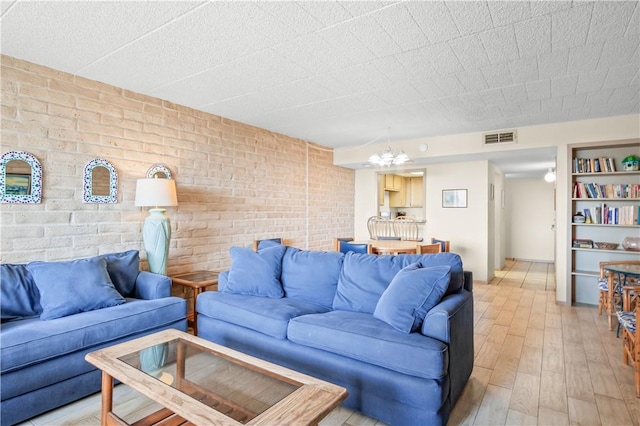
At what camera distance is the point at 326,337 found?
2146mm

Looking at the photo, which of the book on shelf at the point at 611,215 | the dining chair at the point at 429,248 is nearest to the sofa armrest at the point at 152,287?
the dining chair at the point at 429,248

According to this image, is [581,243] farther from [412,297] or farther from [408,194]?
[408,194]

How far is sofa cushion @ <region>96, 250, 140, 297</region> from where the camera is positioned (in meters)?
3.00

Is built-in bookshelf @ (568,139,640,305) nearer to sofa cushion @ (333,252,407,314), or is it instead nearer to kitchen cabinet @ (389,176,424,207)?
sofa cushion @ (333,252,407,314)

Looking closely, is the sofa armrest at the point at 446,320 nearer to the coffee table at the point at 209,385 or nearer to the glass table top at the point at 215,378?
the coffee table at the point at 209,385

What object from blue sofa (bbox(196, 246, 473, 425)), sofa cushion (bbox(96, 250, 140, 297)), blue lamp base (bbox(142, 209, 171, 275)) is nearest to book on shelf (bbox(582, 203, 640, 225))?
blue sofa (bbox(196, 246, 473, 425))

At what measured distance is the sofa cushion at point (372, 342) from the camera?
5.95 feet

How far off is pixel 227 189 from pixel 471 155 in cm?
367

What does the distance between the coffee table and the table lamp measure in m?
1.43

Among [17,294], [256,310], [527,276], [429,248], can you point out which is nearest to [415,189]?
[527,276]

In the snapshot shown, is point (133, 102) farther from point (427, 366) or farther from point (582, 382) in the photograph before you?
point (582, 382)

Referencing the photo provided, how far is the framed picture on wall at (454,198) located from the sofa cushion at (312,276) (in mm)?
3909

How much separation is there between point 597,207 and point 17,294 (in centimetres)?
614

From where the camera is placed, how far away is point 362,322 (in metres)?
2.22
